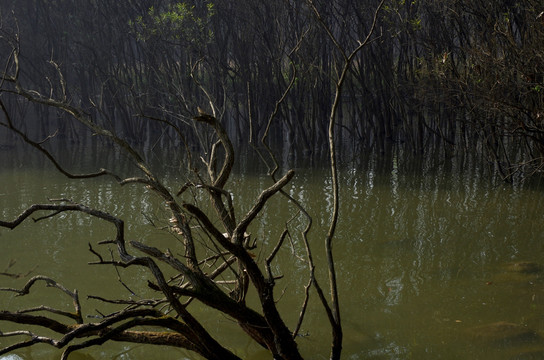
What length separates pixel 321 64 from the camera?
74.7ft

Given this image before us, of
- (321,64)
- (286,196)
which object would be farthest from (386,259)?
(321,64)

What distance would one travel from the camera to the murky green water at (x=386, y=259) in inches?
209

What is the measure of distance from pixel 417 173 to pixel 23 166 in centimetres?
1114

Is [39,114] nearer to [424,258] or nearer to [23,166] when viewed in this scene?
[23,166]

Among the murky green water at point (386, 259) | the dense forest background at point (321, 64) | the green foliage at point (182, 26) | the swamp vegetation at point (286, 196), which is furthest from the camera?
the green foliage at point (182, 26)

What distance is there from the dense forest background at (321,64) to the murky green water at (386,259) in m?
1.65

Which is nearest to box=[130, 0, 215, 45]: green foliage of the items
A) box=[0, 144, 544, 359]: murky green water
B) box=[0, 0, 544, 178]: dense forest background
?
box=[0, 0, 544, 178]: dense forest background

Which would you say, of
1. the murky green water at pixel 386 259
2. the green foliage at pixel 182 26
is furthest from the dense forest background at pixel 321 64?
the murky green water at pixel 386 259

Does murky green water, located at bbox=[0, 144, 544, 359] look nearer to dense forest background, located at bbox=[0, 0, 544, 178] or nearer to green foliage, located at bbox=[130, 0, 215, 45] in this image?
dense forest background, located at bbox=[0, 0, 544, 178]

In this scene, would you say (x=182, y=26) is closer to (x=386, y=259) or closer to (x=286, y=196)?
(x=386, y=259)

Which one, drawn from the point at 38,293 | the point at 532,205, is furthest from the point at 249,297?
the point at 532,205

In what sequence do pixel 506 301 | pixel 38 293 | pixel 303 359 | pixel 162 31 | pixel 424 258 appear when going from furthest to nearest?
pixel 162 31, pixel 424 258, pixel 38 293, pixel 506 301, pixel 303 359

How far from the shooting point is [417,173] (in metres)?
14.9

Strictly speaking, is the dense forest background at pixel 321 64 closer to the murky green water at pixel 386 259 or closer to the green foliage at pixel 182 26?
the green foliage at pixel 182 26
